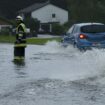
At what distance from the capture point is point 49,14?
4943 inches

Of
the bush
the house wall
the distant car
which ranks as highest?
the distant car

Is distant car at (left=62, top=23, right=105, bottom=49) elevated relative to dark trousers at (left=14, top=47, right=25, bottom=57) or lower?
elevated

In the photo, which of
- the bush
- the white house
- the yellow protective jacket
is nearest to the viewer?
the yellow protective jacket

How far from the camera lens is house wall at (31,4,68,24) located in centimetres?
12331

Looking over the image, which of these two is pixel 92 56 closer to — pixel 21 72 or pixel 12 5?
pixel 21 72

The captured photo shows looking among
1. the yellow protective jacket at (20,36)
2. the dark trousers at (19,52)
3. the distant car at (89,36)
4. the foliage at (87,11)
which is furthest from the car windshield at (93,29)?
the foliage at (87,11)

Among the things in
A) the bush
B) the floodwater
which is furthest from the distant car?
the bush

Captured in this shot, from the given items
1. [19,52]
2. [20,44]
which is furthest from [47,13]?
[19,52]

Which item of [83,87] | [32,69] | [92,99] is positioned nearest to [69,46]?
[32,69]

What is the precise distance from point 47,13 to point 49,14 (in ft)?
1.53

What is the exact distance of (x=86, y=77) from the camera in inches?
602

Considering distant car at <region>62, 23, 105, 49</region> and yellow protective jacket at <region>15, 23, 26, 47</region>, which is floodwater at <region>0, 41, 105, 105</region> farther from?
distant car at <region>62, 23, 105, 49</region>

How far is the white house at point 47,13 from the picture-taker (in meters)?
123

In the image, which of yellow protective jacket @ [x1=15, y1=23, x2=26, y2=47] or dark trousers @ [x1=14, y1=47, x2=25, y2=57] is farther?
yellow protective jacket @ [x1=15, y1=23, x2=26, y2=47]
